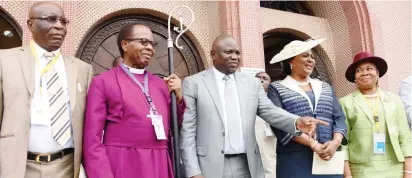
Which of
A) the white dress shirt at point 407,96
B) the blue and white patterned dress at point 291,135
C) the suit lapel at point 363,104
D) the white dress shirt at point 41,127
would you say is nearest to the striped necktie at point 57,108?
the white dress shirt at point 41,127

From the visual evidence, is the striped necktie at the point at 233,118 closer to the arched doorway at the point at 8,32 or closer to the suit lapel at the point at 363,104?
the suit lapel at the point at 363,104

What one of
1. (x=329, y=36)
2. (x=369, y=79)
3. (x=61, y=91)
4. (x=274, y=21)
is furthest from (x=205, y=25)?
(x=61, y=91)

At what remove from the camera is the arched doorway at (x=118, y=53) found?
6508 millimetres

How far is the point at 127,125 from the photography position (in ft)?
8.37

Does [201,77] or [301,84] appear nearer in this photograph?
[201,77]

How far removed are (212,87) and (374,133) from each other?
4.94ft

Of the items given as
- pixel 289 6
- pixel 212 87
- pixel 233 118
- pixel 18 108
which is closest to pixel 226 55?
pixel 212 87

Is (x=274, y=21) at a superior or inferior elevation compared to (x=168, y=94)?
superior

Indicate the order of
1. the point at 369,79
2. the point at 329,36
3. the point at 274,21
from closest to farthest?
the point at 369,79 → the point at 274,21 → the point at 329,36

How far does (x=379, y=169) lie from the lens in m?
3.52

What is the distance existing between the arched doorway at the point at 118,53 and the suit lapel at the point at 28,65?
3.75 metres

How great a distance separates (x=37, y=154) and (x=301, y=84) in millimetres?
2007

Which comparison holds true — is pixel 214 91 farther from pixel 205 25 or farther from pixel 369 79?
pixel 205 25

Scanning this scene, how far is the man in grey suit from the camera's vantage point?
113 inches
